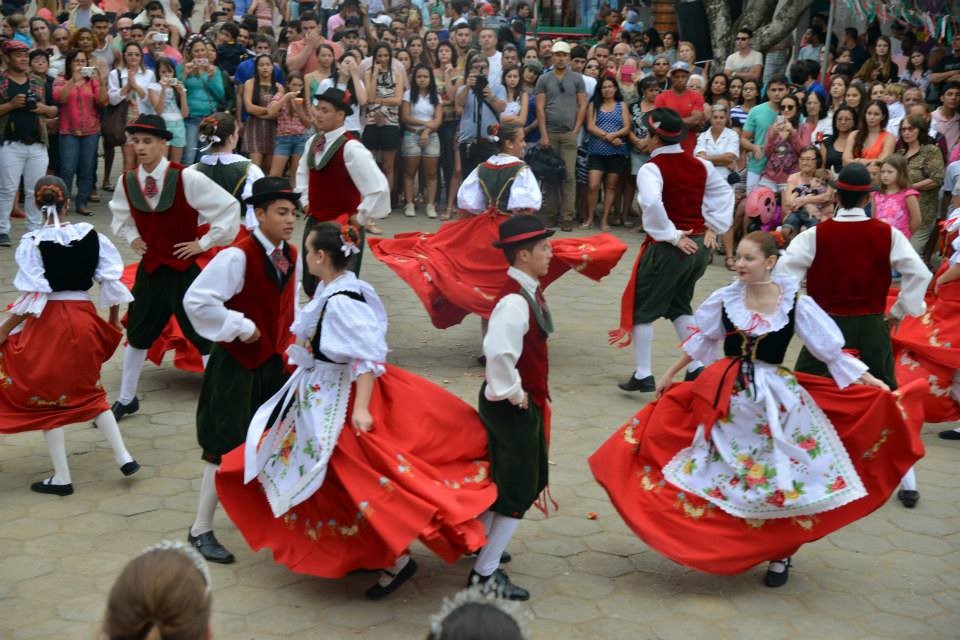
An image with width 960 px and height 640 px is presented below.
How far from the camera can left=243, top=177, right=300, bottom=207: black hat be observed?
4.82 meters

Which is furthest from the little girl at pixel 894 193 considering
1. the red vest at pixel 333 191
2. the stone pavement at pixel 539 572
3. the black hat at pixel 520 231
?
the black hat at pixel 520 231

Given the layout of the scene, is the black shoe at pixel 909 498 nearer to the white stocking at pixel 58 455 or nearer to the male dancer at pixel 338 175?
the male dancer at pixel 338 175

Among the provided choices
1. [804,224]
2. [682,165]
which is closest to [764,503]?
[682,165]

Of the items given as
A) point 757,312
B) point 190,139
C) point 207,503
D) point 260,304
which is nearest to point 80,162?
point 190,139

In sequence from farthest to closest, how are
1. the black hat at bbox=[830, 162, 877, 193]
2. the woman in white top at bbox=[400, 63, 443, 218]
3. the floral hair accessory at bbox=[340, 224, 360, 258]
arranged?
the woman in white top at bbox=[400, 63, 443, 218], the black hat at bbox=[830, 162, 877, 193], the floral hair accessory at bbox=[340, 224, 360, 258]

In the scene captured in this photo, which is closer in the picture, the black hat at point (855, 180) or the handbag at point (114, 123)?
the black hat at point (855, 180)

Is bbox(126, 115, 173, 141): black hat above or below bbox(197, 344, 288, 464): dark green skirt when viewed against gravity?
above

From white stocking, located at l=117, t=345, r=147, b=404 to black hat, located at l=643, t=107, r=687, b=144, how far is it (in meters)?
3.14

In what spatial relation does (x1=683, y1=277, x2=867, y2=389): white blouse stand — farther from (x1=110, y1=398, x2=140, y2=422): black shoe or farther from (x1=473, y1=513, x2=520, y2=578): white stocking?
(x1=110, y1=398, x2=140, y2=422): black shoe

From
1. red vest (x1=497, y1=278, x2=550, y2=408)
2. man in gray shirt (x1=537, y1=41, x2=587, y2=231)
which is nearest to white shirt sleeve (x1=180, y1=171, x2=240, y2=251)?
red vest (x1=497, y1=278, x2=550, y2=408)

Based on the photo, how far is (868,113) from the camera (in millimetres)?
9891

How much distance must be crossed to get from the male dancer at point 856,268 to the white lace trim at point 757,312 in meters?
0.71

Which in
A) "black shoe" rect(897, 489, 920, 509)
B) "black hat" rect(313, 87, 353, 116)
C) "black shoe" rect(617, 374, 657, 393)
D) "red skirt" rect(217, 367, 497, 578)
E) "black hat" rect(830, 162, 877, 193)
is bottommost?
"black shoe" rect(897, 489, 920, 509)

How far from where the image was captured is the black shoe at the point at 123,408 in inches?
261
